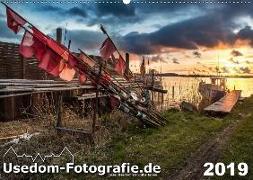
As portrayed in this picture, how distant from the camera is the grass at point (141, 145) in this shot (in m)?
10.1

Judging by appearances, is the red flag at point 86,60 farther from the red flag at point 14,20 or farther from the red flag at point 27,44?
the red flag at point 14,20

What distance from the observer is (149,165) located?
918cm

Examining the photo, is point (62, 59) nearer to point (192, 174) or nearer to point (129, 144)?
point (129, 144)

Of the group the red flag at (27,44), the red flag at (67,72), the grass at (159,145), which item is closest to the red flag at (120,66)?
the grass at (159,145)

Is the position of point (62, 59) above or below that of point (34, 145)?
above

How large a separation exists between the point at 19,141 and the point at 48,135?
34.0 inches

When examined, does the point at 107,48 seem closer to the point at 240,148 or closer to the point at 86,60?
the point at 86,60

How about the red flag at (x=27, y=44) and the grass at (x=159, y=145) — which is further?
the red flag at (x=27, y=44)

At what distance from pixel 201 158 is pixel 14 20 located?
6.31 meters

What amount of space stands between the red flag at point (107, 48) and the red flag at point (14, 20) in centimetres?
316

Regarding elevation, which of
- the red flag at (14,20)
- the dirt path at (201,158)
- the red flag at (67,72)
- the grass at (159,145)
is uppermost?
the red flag at (14,20)

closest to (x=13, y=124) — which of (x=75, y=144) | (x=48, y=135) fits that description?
(x=48, y=135)

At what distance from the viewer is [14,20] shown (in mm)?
10805

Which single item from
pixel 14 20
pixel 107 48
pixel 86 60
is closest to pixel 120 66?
pixel 107 48
